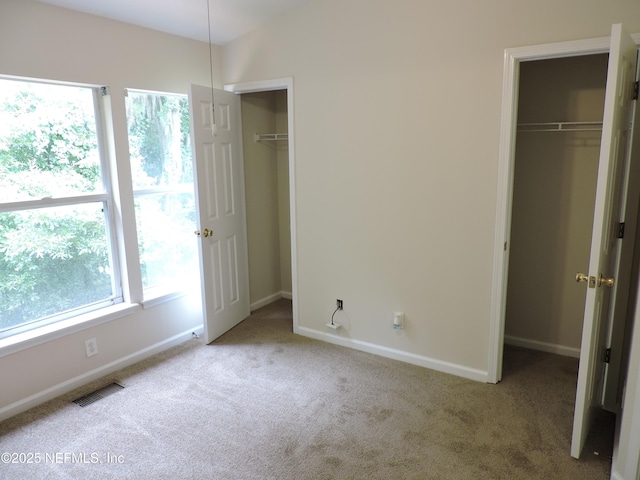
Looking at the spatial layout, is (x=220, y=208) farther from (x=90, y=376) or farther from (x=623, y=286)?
(x=623, y=286)

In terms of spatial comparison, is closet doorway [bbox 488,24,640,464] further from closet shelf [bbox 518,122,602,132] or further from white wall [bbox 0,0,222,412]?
white wall [bbox 0,0,222,412]

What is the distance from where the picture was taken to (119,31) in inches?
121

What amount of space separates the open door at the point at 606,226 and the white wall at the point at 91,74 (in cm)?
285

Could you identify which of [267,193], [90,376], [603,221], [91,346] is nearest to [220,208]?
[267,193]

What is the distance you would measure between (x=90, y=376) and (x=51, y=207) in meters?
1.16

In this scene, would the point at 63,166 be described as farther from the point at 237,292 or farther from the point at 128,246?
the point at 237,292

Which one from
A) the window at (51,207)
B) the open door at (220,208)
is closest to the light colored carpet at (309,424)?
the open door at (220,208)

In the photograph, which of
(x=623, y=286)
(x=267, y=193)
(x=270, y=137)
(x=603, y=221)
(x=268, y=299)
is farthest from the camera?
(x=268, y=299)

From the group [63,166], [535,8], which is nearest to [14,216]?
[63,166]

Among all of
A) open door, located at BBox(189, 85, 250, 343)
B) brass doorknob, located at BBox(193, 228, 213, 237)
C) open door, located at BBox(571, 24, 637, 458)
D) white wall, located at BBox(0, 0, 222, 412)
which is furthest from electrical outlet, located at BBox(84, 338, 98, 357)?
open door, located at BBox(571, 24, 637, 458)

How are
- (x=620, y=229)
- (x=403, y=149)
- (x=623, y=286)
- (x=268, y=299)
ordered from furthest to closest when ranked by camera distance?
(x=268, y=299) → (x=403, y=149) → (x=623, y=286) → (x=620, y=229)

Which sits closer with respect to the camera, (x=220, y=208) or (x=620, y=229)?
(x=620, y=229)

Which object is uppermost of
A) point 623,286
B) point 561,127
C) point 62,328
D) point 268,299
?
point 561,127

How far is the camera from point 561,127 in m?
3.13
